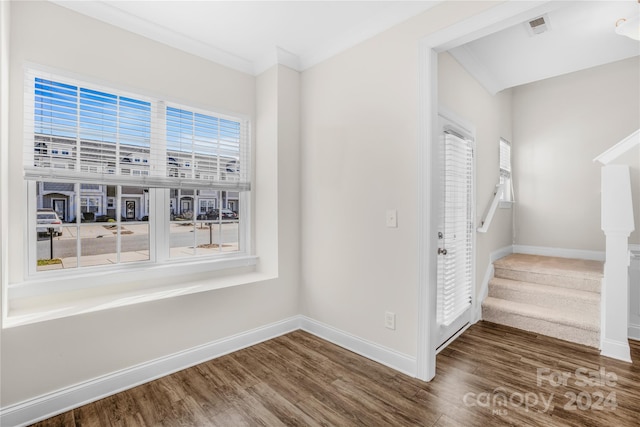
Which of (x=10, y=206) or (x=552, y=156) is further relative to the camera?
(x=552, y=156)

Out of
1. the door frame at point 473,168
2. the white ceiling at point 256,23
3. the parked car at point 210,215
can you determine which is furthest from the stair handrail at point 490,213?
the parked car at point 210,215

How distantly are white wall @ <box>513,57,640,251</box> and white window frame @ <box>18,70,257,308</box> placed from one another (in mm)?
3880

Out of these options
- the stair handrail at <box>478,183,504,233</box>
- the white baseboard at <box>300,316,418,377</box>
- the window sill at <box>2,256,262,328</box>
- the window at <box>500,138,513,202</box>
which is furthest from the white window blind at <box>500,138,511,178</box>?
the window sill at <box>2,256,262,328</box>

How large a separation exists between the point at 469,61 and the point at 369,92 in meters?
1.27

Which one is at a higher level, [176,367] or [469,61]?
[469,61]

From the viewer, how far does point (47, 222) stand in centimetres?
211

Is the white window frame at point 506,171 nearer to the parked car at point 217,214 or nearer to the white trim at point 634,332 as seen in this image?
the white trim at point 634,332

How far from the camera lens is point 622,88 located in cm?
366

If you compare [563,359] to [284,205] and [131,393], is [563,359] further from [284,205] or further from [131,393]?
[131,393]

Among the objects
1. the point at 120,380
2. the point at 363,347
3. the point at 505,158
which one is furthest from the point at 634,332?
the point at 120,380

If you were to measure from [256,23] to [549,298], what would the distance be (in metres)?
3.83

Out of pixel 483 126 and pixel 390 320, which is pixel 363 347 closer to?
pixel 390 320

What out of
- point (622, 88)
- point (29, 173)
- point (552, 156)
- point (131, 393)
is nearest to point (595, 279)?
point (552, 156)

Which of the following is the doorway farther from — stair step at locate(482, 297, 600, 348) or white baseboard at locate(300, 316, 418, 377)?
stair step at locate(482, 297, 600, 348)
